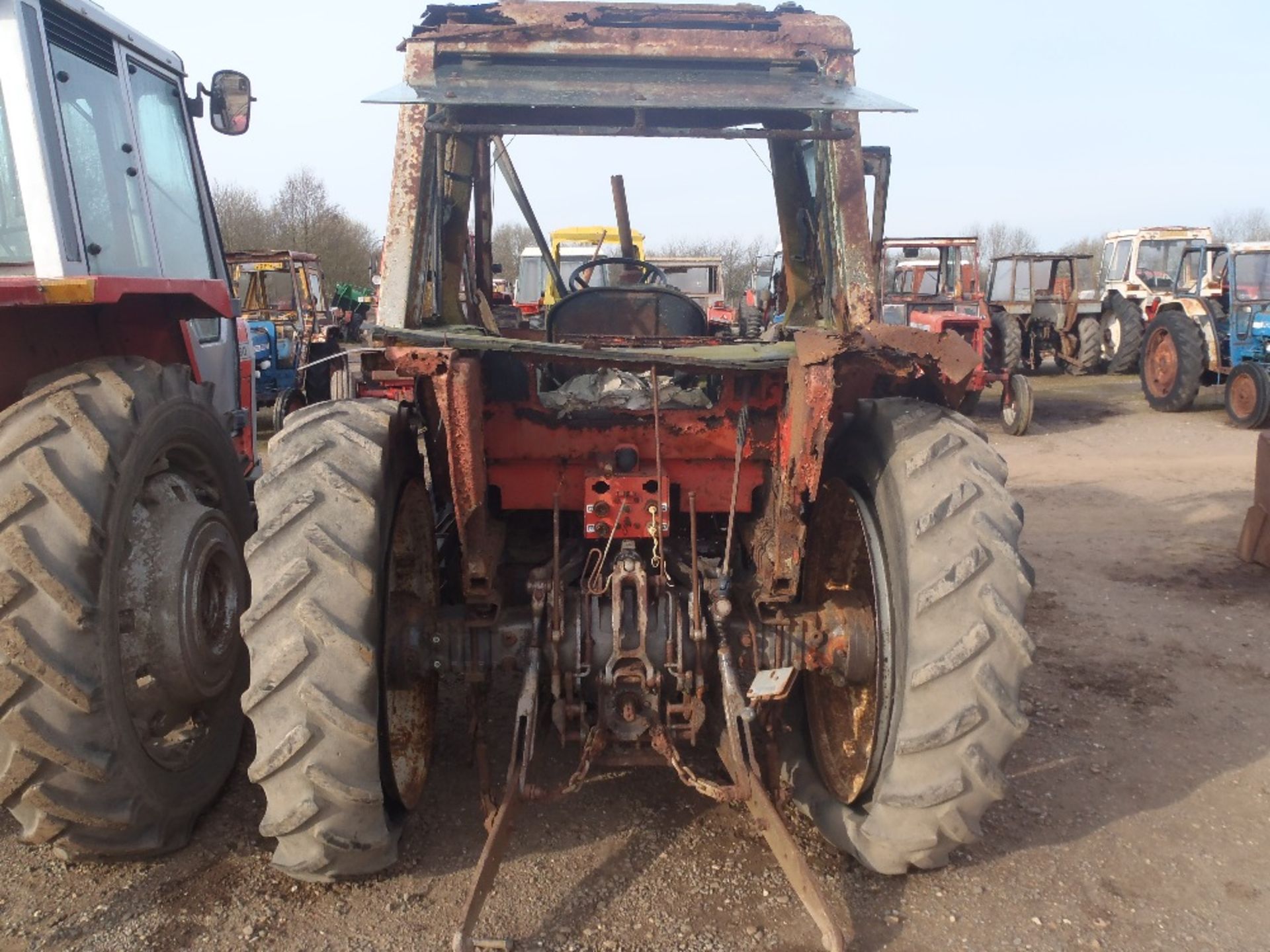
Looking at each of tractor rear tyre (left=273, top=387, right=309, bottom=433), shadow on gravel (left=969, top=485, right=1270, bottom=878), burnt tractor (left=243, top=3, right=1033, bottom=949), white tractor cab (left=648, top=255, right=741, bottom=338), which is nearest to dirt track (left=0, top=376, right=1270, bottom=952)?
shadow on gravel (left=969, top=485, right=1270, bottom=878)

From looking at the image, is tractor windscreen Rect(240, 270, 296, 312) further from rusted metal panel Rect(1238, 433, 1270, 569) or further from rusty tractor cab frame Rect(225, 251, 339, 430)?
rusted metal panel Rect(1238, 433, 1270, 569)

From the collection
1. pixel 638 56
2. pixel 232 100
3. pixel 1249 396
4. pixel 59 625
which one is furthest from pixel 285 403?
pixel 1249 396

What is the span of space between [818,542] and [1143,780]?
1.53 meters

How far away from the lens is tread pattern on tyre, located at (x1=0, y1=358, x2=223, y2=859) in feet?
7.71

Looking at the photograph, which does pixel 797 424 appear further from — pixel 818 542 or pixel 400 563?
pixel 400 563

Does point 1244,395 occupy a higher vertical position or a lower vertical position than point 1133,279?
lower

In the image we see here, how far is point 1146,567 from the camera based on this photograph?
20.8ft

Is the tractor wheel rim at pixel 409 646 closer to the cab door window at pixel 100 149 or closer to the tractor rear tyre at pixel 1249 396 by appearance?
the cab door window at pixel 100 149

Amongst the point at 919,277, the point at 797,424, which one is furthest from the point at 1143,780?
the point at 919,277

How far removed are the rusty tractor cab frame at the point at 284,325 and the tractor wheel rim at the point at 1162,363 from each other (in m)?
11.4

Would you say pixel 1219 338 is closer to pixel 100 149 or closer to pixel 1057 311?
pixel 1057 311

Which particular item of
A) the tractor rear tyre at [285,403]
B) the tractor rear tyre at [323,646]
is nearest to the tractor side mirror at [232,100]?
the tractor rear tyre at [323,646]

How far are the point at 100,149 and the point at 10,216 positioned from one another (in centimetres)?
62

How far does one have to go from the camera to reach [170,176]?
160 inches
